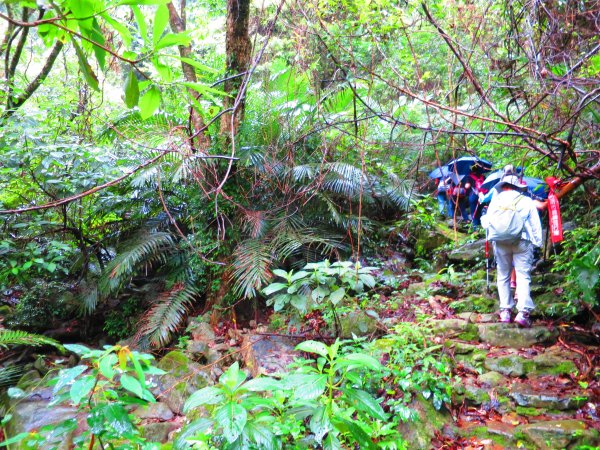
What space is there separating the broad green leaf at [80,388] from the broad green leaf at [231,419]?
22.5 inches

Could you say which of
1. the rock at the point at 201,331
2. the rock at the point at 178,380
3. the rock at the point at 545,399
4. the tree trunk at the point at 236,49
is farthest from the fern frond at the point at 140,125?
the rock at the point at 545,399

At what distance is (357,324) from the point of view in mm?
4758

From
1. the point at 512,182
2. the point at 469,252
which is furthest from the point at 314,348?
the point at 469,252

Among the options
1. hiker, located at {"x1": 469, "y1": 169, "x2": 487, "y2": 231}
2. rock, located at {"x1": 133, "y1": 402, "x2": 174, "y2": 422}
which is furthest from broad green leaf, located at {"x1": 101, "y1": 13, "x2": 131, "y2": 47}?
hiker, located at {"x1": 469, "y1": 169, "x2": 487, "y2": 231}

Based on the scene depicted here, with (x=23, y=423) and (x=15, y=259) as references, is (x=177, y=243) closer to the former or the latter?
(x=15, y=259)

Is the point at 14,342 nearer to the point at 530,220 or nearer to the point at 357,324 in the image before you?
the point at 357,324

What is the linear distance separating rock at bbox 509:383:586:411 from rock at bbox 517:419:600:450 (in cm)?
23

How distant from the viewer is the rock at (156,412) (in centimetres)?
432

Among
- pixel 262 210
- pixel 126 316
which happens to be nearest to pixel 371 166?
pixel 262 210

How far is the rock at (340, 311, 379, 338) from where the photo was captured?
4699 millimetres

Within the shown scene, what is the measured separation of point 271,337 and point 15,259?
124 inches

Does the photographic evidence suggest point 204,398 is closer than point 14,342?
Yes

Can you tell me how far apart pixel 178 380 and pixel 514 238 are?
3.98 metres

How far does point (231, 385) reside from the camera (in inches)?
83.7
